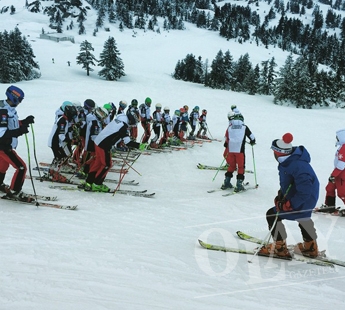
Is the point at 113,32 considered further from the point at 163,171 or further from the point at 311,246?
the point at 311,246

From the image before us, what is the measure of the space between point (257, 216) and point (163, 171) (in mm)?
4795

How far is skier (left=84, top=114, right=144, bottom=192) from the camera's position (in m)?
7.45

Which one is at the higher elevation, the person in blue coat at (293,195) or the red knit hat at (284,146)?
the red knit hat at (284,146)

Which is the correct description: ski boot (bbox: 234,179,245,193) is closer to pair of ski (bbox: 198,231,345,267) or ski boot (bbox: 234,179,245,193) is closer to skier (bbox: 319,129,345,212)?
skier (bbox: 319,129,345,212)

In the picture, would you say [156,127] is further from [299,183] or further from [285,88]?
[285,88]

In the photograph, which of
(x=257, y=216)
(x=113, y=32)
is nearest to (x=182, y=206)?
(x=257, y=216)

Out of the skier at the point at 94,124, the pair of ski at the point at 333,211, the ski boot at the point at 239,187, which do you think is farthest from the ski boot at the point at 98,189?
the pair of ski at the point at 333,211

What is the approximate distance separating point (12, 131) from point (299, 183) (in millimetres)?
4903

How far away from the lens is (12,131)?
572 centimetres

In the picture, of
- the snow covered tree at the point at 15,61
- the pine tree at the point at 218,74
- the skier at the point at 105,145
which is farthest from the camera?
the pine tree at the point at 218,74

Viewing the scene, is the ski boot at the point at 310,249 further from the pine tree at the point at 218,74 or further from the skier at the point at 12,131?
the pine tree at the point at 218,74

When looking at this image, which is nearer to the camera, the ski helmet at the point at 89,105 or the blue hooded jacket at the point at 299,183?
the blue hooded jacket at the point at 299,183

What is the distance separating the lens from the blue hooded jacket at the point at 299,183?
13.9 ft

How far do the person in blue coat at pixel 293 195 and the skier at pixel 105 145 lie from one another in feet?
12.0
